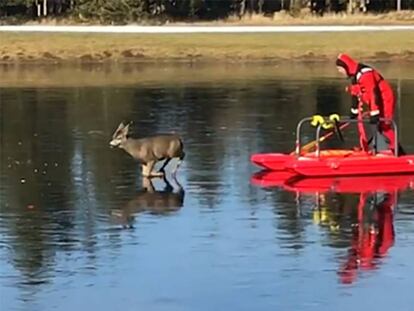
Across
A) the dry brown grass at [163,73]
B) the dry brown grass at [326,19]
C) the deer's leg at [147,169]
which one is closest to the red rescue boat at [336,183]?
the deer's leg at [147,169]

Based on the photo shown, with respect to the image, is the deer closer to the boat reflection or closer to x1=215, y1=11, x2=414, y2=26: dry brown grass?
the boat reflection

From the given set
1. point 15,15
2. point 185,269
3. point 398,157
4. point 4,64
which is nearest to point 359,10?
point 15,15

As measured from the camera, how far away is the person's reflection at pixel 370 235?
12.0 meters

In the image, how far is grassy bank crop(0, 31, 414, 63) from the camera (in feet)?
144

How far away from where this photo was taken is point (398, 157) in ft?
56.9

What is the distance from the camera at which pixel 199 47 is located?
4612 cm

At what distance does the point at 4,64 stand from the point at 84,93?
11633 mm

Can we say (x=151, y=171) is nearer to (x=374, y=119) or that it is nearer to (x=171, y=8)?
(x=374, y=119)

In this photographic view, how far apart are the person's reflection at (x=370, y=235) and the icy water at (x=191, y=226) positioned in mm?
19

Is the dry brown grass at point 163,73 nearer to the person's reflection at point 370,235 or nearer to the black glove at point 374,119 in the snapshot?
the black glove at point 374,119

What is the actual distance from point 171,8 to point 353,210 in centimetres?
5629

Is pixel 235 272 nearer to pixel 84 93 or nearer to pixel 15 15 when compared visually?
pixel 84 93

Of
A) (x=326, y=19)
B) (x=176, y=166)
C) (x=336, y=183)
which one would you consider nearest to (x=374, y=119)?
(x=336, y=183)

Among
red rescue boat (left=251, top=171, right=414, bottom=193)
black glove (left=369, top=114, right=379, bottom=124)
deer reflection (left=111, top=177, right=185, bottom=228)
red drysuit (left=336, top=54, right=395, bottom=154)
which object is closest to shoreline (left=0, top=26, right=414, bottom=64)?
red drysuit (left=336, top=54, right=395, bottom=154)
